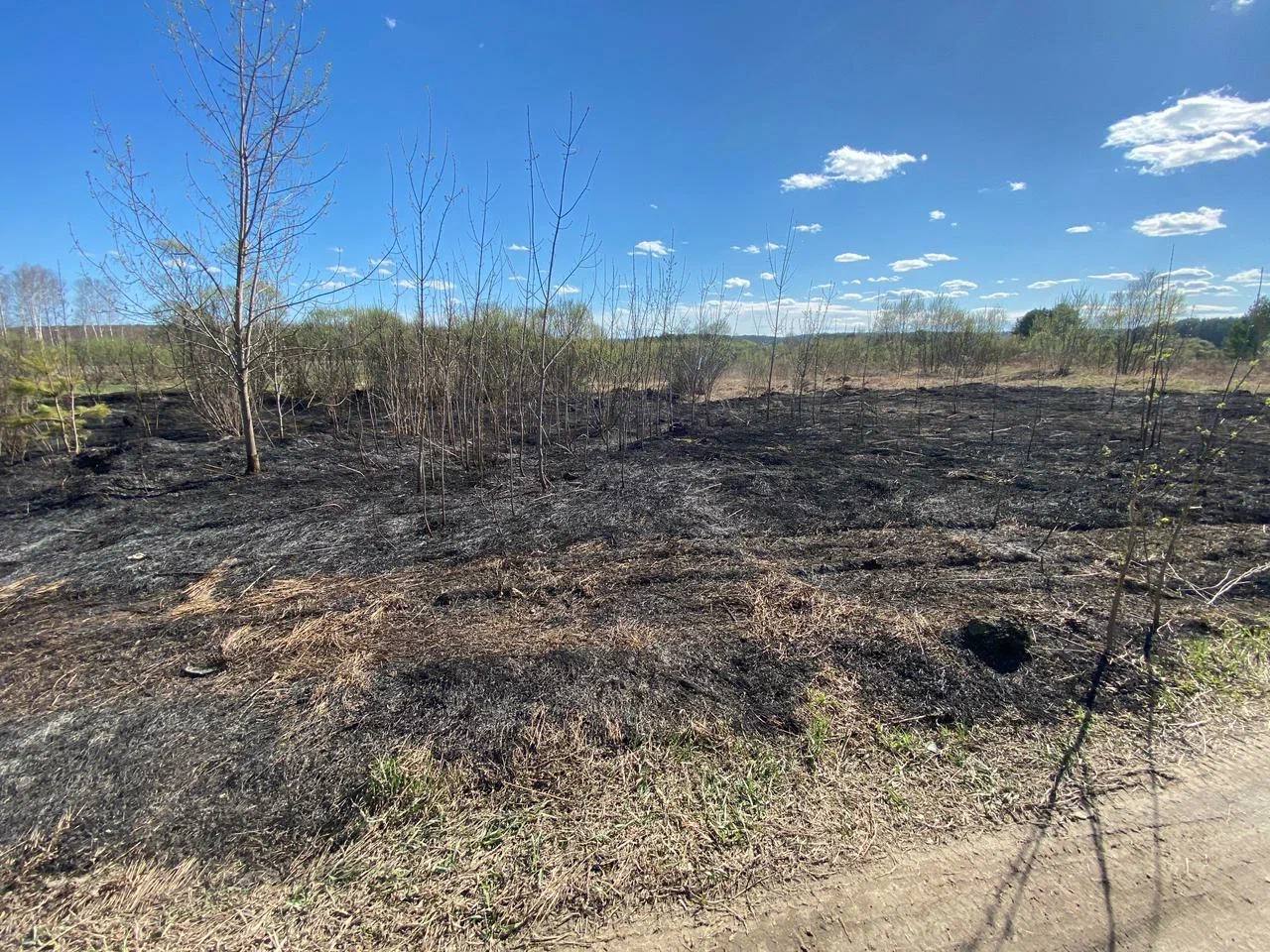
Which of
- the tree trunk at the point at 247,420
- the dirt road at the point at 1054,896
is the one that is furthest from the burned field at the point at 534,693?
the tree trunk at the point at 247,420

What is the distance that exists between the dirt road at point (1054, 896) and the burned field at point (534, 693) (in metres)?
0.12

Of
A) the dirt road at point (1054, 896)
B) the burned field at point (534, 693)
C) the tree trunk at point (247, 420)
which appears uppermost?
the tree trunk at point (247, 420)

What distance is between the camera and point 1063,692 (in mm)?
2354

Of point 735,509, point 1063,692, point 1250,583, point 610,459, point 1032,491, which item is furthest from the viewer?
point 610,459

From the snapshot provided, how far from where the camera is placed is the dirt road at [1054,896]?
1.39 meters

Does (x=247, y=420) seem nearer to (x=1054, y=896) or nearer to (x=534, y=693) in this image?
(x=534, y=693)

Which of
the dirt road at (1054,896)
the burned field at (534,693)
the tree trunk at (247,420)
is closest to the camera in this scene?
the dirt road at (1054,896)

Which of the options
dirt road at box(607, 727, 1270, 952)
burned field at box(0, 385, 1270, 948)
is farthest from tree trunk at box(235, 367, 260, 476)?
dirt road at box(607, 727, 1270, 952)

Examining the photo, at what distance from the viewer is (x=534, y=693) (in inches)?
91.1

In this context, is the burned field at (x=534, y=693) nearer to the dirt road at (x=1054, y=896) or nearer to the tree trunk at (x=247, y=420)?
the dirt road at (x=1054, y=896)

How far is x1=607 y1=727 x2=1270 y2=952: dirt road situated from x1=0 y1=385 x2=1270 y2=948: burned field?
116mm

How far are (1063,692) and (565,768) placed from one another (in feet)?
7.35

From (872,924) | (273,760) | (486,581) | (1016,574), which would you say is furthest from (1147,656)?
(273,760)

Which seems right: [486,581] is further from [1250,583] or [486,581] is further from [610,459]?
[1250,583]
